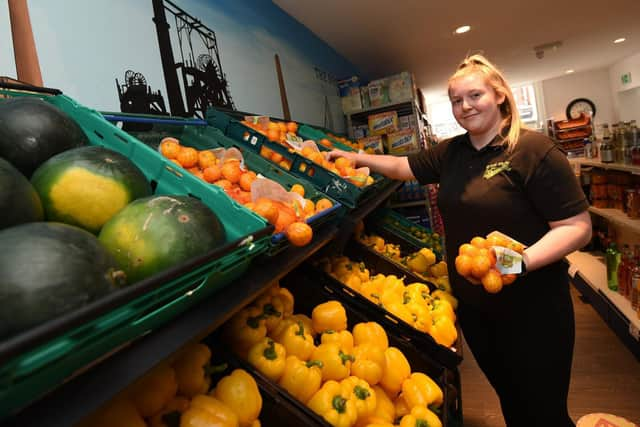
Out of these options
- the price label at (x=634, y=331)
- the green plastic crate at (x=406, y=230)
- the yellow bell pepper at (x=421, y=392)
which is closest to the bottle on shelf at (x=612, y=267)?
the price label at (x=634, y=331)

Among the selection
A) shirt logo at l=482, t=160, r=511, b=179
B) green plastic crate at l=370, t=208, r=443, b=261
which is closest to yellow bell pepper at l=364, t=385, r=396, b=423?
shirt logo at l=482, t=160, r=511, b=179

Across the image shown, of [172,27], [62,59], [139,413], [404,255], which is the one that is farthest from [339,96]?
[139,413]

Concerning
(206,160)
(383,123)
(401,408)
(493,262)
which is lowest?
(401,408)

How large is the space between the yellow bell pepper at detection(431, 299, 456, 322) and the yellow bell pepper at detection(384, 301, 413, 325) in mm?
157

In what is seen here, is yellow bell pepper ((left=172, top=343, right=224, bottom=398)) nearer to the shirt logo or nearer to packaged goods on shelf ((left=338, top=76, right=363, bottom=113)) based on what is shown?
the shirt logo

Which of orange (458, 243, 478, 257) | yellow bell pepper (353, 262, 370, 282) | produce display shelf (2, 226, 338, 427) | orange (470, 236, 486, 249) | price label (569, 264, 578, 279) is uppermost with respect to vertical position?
produce display shelf (2, 226, 338, 427)

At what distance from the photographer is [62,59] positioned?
1.55 m

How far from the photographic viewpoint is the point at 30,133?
33.9 inches

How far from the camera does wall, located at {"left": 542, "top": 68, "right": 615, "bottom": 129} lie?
46.1 ft

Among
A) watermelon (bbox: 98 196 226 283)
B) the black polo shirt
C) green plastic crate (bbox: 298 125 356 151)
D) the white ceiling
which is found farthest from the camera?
the white ceiling

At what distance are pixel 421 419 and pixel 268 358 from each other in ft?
1.72

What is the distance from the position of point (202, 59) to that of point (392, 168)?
1285 mm

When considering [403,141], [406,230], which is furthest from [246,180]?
[403,141]

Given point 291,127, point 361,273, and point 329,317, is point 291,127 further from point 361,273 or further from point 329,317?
point 329,317
